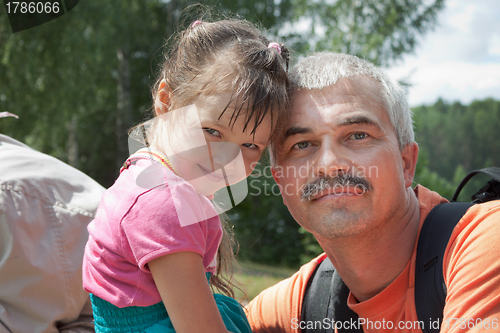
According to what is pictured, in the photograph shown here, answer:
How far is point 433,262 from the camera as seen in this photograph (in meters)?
1.52

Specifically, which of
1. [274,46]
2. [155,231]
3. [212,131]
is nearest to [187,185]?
[155,231]

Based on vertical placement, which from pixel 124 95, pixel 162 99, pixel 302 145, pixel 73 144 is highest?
pixel 162 99

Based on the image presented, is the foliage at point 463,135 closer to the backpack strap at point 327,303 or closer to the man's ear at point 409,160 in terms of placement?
the man's ear at point 409,160

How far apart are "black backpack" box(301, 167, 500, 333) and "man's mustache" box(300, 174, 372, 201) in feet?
0.97

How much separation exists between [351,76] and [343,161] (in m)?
0.41

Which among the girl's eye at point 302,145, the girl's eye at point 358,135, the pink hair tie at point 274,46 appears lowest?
the girl's eye at point 302,145

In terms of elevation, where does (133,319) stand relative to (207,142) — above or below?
below

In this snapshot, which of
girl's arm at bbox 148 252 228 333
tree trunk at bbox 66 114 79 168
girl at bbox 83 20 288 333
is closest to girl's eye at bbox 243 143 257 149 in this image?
girl at bbox 83 20 288 333

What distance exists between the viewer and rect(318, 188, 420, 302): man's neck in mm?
1780

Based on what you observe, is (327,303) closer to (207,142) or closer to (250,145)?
(250,145)

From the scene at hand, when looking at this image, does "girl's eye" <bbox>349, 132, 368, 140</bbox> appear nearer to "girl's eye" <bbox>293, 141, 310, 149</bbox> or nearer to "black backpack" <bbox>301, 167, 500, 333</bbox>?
"girl's eye" <bbox>293, 141, 310, 149</bbox>

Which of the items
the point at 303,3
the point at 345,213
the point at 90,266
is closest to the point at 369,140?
the point at 345,213

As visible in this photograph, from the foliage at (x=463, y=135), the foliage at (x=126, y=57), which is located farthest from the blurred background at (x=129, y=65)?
the foliage at (x=463, y=135)

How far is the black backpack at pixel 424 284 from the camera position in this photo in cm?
146
